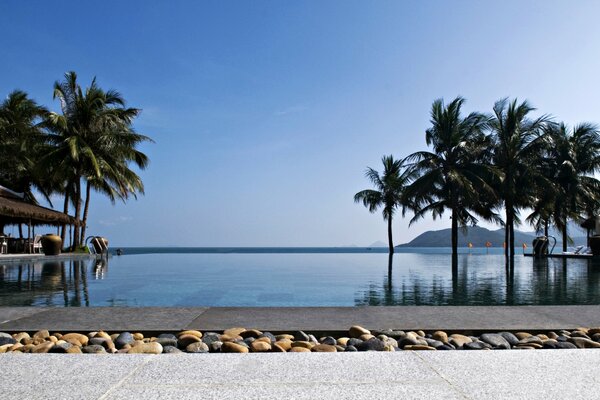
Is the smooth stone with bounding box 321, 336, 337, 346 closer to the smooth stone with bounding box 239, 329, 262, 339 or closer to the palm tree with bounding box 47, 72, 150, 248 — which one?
the smooth stone with bounding box 239, 329, 262, 339

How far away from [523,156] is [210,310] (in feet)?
67.2

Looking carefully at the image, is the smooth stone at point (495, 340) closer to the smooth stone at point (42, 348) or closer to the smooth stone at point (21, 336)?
the smooth stone at point (42, 348)

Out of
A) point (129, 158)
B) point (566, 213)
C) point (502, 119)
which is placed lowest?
point (566, 213)

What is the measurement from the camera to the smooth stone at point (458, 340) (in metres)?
3.23

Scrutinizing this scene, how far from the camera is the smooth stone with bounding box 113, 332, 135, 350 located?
323 cm

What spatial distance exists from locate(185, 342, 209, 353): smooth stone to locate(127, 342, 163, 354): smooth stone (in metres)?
0.17

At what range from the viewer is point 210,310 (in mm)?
4281

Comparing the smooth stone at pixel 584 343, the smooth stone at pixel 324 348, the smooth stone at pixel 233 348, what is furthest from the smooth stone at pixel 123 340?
the smooth stone at pixel 584 343

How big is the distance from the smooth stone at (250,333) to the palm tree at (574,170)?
73.0ft

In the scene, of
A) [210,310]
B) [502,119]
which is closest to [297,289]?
[210,310]

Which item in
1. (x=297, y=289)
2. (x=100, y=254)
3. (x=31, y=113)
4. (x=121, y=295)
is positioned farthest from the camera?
(x=31, y=113)

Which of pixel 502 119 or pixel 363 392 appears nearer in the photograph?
pixel 363 392

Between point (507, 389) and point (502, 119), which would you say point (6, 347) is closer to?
point (507, 389)

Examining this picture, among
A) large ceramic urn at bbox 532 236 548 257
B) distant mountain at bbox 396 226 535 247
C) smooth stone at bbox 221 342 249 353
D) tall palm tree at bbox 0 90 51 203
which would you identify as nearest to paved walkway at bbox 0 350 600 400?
smooth stone at bbox 221 342 249 353
